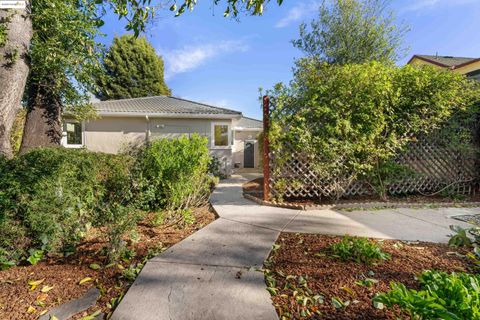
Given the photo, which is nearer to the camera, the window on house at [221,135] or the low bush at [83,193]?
the low bush at [83,193]

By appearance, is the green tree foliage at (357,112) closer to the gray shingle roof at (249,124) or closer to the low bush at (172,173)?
the low bush at (172,173)

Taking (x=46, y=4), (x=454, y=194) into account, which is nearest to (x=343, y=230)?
(x=454, y=194)

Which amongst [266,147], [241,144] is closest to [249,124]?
[241,144]

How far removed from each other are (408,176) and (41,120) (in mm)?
10923

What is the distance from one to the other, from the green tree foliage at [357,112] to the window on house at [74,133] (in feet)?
32.7

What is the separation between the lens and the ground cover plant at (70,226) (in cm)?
228

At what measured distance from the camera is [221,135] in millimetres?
11633

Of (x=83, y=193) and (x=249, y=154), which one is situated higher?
(x=249, y=154)

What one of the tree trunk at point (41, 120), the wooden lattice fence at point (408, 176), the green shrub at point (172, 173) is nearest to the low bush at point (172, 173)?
the green shrub at point (172, 173)

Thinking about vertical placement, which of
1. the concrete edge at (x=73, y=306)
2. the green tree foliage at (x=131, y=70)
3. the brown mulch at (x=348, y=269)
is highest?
the green tree foliage at (x=131, y=70)

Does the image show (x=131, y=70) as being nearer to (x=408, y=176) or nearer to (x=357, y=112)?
(x=357, y=112)

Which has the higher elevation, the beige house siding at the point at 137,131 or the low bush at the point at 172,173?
the beige house siding at the point at 137,131

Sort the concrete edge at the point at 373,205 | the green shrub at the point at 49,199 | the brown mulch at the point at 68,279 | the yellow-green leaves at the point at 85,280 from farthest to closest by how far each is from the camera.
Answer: the concrete edge at the point at 373,205 → the green shrub at the point at 49,199 → the yellow-green leaves at the point at 85,280 → the brown mulch at the point at 68,279

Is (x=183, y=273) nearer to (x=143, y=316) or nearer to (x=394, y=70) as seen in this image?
(x=143, y=316)
